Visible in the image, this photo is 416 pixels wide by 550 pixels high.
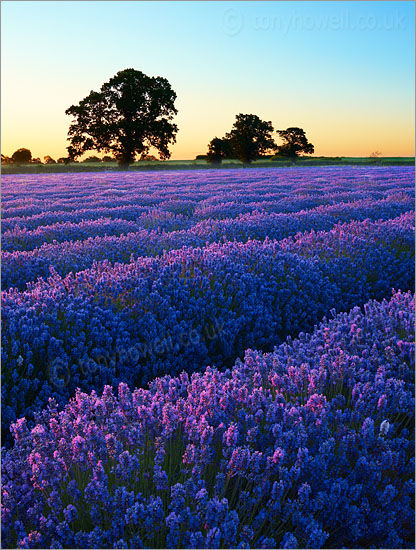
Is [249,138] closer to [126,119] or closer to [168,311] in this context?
[126,119]

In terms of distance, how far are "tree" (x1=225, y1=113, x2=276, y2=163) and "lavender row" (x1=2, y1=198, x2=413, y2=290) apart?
217 ft

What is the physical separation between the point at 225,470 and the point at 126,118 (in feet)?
170

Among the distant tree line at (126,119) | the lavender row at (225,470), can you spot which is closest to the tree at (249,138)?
the distant tree line at (126,119)

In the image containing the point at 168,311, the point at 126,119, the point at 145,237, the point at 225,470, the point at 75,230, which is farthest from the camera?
the point at 126,119

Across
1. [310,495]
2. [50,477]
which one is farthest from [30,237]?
[310,495]

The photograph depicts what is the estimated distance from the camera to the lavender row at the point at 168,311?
117 inches

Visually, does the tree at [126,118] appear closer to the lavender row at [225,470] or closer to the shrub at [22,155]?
the shrub at [22,155]

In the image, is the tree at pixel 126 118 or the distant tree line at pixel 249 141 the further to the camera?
the distant tree line at pixel 249 141

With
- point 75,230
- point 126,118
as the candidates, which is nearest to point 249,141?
point 126,118

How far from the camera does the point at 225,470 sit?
1.71 metres

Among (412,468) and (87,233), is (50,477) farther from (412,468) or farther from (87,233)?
(87,233)

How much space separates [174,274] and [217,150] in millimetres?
65412

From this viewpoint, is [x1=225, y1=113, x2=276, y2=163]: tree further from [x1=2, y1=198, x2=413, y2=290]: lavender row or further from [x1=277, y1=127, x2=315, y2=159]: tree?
[x1=2, y1=198, x2=413, y2=290]: lavender row

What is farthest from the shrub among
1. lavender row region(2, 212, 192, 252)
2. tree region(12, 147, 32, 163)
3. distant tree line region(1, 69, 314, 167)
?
lavender row region(2, 212, 192, 252)
